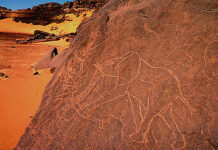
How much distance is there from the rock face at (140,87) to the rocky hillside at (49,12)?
22610 mm

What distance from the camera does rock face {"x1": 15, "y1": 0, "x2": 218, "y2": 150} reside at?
4.72ft

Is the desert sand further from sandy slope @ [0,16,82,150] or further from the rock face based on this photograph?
the rock face

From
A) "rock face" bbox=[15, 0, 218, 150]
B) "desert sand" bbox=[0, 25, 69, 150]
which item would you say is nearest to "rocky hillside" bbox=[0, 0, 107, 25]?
"desert sand" bbox=[0, 25, 69, 150]

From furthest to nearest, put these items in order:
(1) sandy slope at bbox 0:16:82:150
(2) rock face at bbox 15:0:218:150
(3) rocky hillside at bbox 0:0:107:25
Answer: (3) rocky hillside at bbox 0:0:107:25 < (1) sandy slope at bbox 0:16:82:150 < (2) rock face at bbox 15:0:218:150

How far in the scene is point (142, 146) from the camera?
1.44 meters

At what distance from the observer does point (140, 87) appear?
1.63 m

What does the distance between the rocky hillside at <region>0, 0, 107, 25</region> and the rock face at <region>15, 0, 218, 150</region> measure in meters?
22.6

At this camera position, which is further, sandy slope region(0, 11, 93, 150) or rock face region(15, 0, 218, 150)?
sandy slope region(0, 11, 93, 150)

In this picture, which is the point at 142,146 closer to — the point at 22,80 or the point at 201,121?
the point at 201,121

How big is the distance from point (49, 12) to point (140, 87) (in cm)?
2984

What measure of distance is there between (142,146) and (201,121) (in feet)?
1.87

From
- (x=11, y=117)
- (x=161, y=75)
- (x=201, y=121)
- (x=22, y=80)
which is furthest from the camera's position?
(x=22, y=80)

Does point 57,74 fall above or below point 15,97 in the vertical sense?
above

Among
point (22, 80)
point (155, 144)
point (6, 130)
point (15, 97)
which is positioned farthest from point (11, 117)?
point (155, 144)
